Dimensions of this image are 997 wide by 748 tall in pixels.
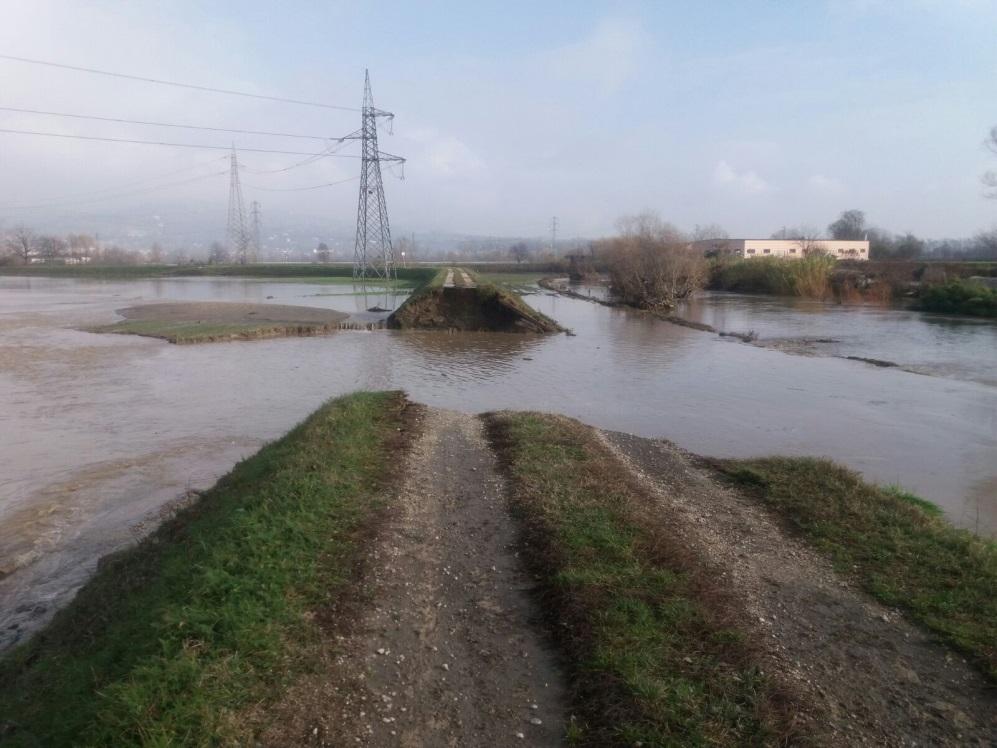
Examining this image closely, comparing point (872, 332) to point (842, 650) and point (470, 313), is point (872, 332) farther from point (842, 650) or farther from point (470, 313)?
point (842, 650)

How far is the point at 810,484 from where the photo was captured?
8391 mm

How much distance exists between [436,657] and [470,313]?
92.8 feet

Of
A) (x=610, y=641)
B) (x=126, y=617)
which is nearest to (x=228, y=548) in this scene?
(x=126, y=617)

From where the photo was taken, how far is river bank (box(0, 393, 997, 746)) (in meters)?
3.75

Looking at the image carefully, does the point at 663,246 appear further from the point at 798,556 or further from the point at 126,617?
the point at 126,617

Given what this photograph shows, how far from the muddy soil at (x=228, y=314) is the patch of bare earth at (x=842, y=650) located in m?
27.8

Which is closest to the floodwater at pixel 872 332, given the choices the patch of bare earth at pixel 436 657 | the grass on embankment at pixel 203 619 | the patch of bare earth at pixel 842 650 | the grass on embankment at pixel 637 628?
the patch of bare earth at pixel 842 650

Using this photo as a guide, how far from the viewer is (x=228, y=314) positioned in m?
36.1

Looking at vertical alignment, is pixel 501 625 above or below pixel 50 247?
below

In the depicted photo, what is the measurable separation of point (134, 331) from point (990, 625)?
1223 inches

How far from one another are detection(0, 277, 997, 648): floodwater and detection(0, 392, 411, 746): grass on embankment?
130cm

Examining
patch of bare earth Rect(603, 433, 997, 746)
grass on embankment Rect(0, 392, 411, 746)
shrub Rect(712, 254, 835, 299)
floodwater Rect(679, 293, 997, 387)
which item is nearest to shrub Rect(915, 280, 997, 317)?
floodwater Rect(679, 293, 997, 387)

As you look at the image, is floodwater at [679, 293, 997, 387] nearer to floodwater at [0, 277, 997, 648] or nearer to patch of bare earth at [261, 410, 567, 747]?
floodwater at [0, 277, 997, 648]

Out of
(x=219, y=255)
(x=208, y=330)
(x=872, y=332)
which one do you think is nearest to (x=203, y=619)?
(x=208, y=330)
